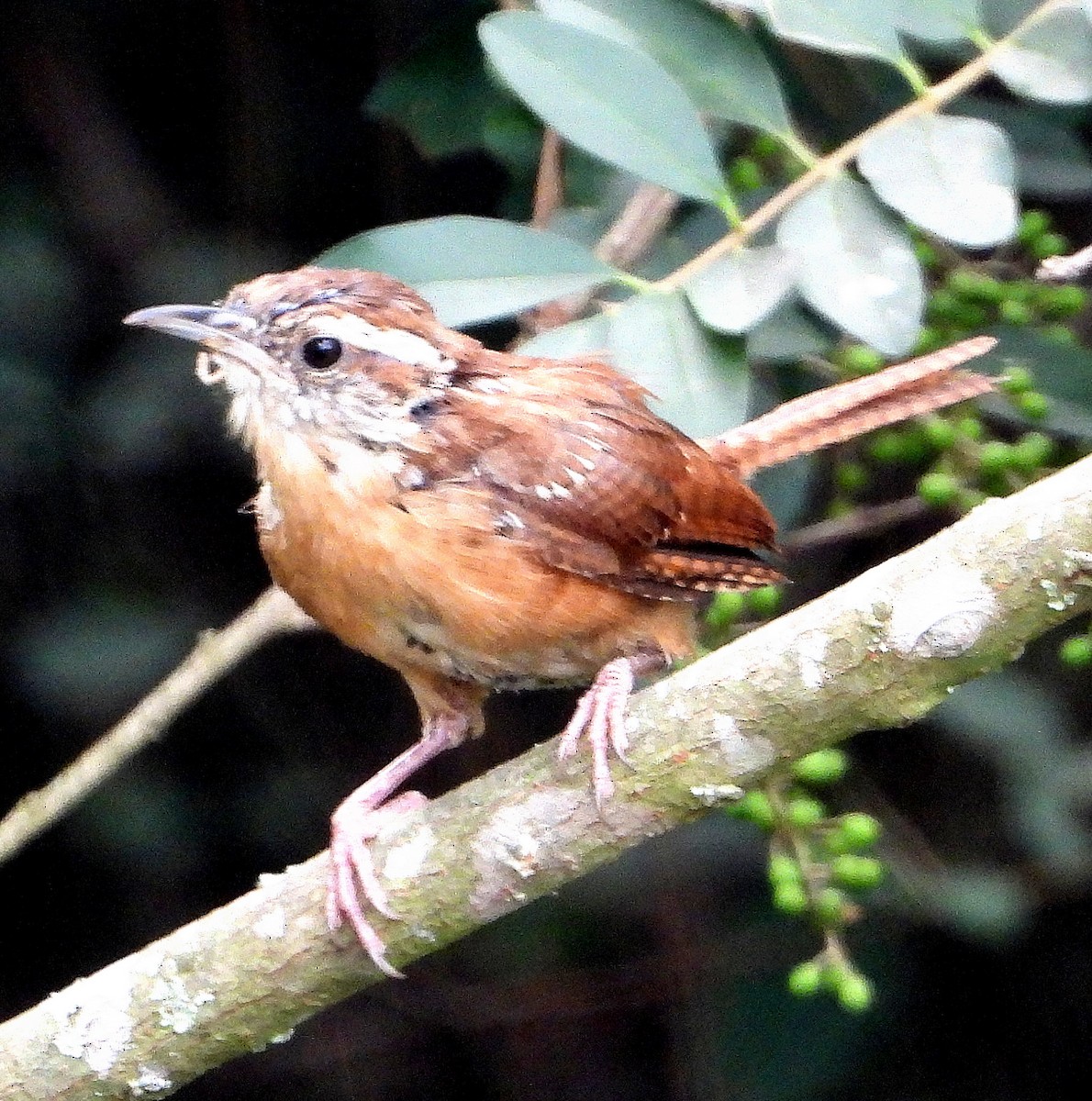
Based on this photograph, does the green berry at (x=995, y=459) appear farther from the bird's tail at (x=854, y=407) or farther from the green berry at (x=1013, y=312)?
the green berry at (x=1013, y=312)

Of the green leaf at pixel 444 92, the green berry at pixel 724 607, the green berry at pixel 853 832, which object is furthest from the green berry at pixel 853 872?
the green leaf at pixel 444 92

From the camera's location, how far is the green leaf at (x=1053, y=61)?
6.32ft

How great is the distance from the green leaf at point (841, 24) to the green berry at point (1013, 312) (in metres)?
0.51

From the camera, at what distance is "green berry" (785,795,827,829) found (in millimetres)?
2064

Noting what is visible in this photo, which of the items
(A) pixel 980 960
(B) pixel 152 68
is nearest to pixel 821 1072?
(A) pixel 980 960

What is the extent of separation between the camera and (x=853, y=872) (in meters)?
2.10

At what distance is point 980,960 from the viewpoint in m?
2.93

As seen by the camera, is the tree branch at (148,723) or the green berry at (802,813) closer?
the green berry at (802,813)

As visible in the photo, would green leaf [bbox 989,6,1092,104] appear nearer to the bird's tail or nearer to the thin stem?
the thin stem

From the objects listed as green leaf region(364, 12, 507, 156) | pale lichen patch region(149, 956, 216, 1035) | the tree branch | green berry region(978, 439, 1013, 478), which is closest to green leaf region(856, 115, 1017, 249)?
green berry region(978, 439, 1013, 478)

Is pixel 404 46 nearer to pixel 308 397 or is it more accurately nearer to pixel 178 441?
pixel 178 441

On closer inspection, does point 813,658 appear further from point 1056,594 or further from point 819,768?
point 819,768

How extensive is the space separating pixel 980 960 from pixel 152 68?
2.31m

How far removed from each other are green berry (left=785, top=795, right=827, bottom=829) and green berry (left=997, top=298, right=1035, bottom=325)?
78 centimetres
